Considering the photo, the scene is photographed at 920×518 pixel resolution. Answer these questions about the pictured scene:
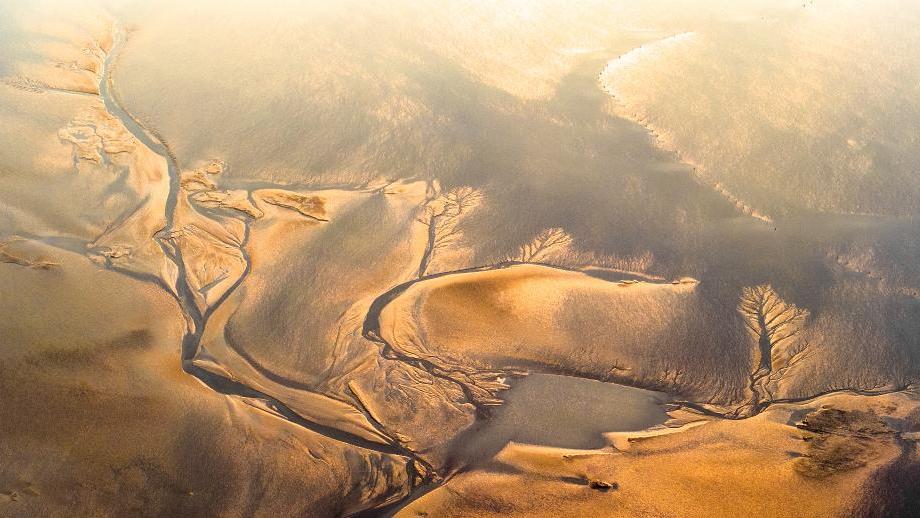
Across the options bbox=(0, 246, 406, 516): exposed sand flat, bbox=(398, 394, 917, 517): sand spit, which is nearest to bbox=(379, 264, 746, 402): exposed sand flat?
bbox=(398, 394, 917, 517): sand spit

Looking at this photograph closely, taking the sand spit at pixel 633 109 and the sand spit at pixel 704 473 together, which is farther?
the sand spit at pixel 633 109

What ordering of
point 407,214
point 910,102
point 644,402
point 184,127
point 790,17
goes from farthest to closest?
point 790,17, point 910,102, point 184,127, point 407,214, point 644,402

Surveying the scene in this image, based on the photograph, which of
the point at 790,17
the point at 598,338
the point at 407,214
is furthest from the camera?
the point at 790,17

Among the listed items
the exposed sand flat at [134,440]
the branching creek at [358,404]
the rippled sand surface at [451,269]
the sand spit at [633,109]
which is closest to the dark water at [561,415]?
the rippled sand surface at [451,269]

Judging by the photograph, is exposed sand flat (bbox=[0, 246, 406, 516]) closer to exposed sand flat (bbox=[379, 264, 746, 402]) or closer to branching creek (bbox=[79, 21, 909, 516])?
branching creek (bbox=[79, 21, 909, 516])

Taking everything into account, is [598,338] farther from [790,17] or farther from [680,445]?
[790,17]

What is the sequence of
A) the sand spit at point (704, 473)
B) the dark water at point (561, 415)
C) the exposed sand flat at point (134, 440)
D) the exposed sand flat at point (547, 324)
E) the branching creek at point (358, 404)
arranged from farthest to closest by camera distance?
the exposed sand flat at point (547, 324) < the dark water at point (561, 415) < the branching creek at point (358, 404) < the sand spit at point (704, 473) < the exposed sand flat at point (134, 440)

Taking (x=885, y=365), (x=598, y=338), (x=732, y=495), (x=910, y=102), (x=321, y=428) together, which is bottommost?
(x=321, y=428)

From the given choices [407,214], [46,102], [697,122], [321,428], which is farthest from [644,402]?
A: [46,102]

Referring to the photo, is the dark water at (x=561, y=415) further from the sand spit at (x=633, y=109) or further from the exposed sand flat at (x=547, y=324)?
the sand spit at (x=633, y=109)

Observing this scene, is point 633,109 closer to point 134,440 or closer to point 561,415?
point 561,415
